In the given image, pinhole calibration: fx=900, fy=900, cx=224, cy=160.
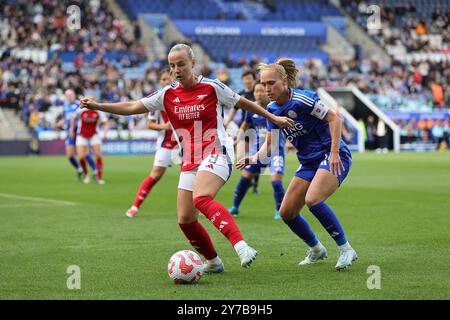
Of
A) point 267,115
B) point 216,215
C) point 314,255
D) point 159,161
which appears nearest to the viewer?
point 216,215

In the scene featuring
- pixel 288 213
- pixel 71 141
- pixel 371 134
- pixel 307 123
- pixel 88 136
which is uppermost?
pixel 307 123

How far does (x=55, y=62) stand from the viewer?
43.2 meters

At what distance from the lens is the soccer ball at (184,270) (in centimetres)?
818

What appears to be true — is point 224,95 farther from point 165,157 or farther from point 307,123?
point 165,157

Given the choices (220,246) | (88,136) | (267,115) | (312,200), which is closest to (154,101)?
(267,115)

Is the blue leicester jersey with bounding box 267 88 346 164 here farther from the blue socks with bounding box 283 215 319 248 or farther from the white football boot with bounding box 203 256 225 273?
the white football boot with bounding box 203 256 225 273

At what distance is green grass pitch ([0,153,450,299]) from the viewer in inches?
306

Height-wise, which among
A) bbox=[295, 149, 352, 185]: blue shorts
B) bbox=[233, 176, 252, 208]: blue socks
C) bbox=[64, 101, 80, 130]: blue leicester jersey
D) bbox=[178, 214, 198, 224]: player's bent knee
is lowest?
bbox=[233, 176, 252, 208]: blue socks

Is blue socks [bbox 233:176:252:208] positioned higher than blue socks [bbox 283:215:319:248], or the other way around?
blue socks [bbox 283:215:319:248]

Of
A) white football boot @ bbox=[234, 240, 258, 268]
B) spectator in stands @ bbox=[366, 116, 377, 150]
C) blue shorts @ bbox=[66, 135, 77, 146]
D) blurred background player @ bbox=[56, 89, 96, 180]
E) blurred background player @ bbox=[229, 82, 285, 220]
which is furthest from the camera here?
spectator in stands @ bbox=[366, 116, 377, 150]

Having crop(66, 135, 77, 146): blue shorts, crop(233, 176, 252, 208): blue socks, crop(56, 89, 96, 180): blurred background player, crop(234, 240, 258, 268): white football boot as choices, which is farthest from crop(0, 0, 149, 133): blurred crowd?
crop(234, 240, 258, 268): white football boot

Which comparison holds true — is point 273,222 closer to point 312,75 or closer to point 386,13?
point 312,75

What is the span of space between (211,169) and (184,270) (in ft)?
3.42

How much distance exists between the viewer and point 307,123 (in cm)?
917
